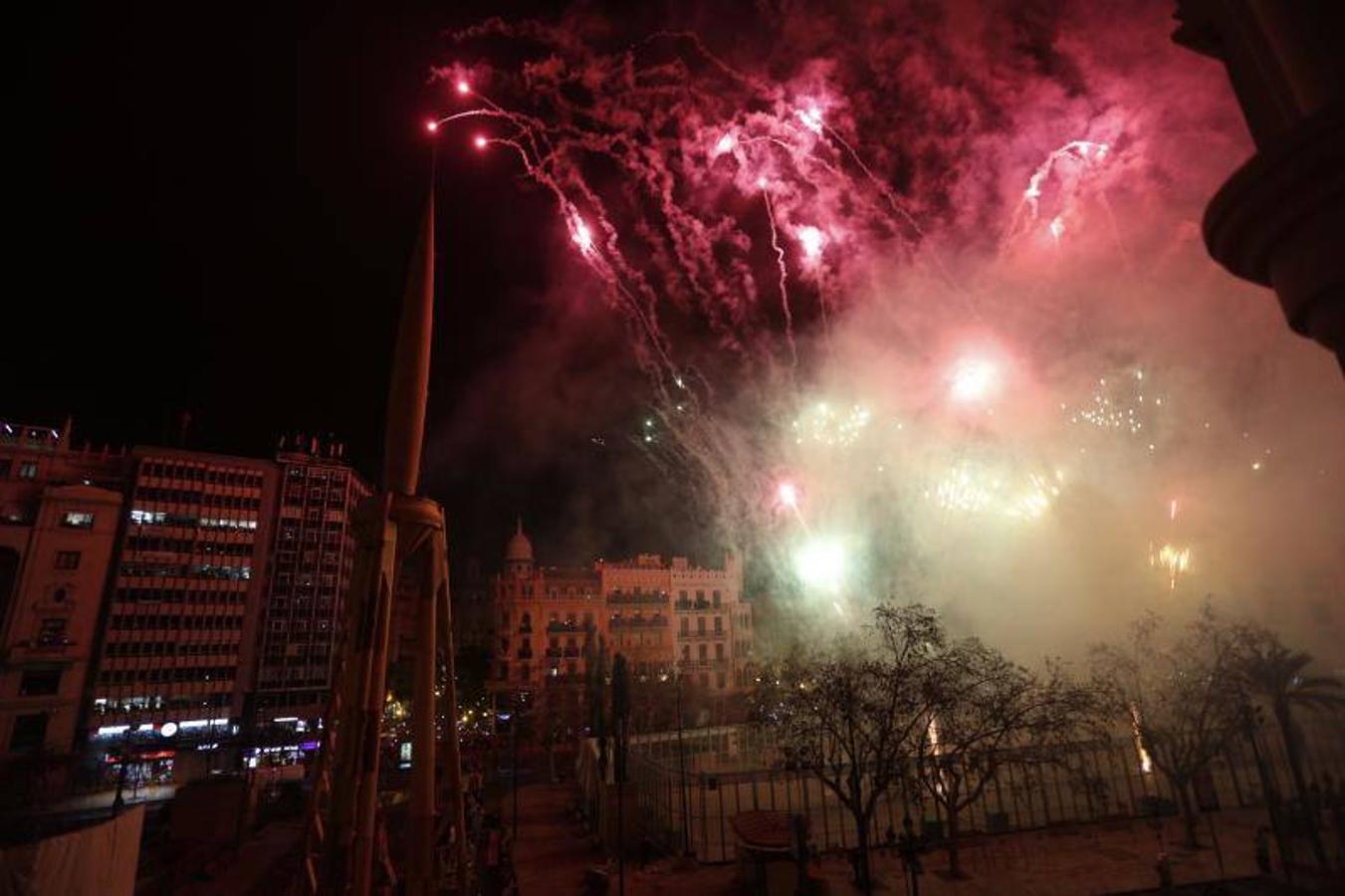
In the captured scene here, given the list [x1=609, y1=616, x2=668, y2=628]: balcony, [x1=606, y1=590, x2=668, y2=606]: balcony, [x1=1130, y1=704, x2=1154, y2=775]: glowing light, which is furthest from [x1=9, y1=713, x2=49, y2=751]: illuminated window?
[x1=1130, y1=704, x2=1154, y2=775]: glowing light

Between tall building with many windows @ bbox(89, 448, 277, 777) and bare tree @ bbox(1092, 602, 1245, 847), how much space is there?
61351 mm

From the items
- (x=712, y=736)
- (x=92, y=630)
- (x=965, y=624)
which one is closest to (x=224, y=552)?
(x=92, y=630)

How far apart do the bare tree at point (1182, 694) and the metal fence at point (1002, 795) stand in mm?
1543

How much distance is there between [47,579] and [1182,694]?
72.3 m

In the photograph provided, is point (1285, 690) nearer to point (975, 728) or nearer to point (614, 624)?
point (975, 728)

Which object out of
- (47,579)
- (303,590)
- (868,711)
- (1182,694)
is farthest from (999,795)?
(47,579)

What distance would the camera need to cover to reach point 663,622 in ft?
231

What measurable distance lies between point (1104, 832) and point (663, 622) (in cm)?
4620

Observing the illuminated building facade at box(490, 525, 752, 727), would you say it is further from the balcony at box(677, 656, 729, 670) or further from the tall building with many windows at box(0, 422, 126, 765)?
the tall building with many windows at box(0, 422, 126, 765)

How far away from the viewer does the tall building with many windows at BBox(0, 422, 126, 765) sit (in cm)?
4875

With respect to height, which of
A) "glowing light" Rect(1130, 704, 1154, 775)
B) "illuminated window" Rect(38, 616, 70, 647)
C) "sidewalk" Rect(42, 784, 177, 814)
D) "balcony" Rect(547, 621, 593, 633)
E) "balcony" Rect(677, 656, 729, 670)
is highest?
"balcony" Rect(547, 621, 593, 633)

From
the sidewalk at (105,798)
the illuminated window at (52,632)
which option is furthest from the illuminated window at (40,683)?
the sidewalk at (105,798)

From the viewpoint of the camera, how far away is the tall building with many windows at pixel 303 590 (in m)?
60.4

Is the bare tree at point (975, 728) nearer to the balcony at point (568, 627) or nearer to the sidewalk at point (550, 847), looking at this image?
the sidewalk at point (550, 847)
